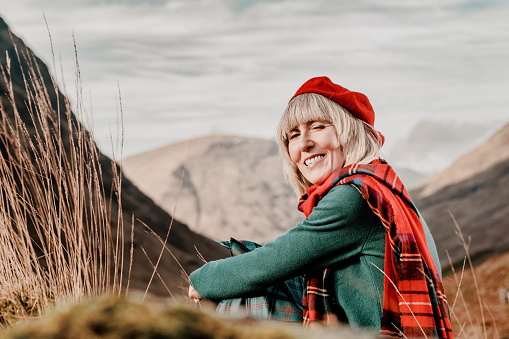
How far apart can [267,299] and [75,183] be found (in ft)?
3.93

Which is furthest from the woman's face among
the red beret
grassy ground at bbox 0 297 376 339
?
grassy ground at bbox 0 297 376 339

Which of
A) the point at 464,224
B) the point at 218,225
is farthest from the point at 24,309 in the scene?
the point at 218,225

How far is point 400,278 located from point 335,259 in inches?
8.0

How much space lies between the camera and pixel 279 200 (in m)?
→ 57.1

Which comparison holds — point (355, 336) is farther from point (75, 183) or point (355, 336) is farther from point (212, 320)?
point (75, 183)

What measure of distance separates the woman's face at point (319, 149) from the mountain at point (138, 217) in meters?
5.11

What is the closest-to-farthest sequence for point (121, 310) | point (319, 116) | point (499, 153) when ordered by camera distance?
point (121, 310) < point (319, 116) < point (499, 153)

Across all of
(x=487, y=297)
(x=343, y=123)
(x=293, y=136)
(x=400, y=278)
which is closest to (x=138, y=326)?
(x=400, y=278)

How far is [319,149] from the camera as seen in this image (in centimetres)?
197

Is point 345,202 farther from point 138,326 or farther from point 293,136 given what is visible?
point 138,326

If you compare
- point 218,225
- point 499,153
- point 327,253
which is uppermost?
point 327,253

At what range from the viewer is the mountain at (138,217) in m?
7.43

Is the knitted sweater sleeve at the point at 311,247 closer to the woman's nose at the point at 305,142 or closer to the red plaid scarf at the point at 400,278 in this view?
the red plaid scarf at the point at 400,278

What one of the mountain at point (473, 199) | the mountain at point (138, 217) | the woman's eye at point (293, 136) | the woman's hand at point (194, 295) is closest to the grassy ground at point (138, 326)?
the woman's hand at point (194, 295)
